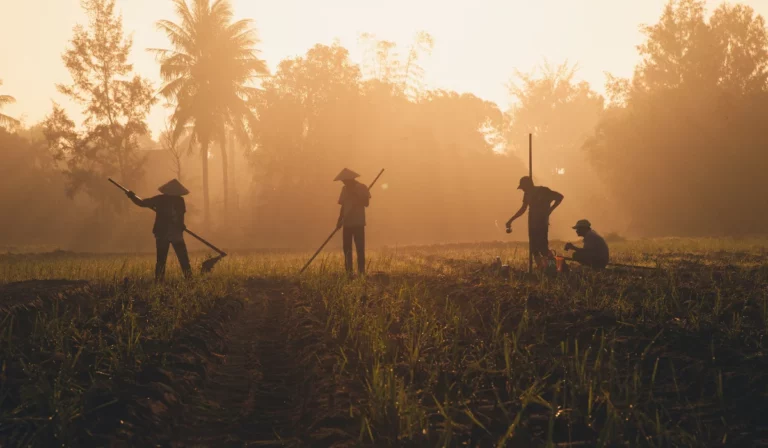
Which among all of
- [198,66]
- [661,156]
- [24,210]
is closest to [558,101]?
[661,156]

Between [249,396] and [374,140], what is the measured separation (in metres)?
36.1

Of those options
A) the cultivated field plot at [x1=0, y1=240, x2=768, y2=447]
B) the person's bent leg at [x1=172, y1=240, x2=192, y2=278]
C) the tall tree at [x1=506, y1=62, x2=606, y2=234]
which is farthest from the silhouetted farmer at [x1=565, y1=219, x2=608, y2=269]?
the tall tree at [x1=506, y1=62, x2=606, y2=234]

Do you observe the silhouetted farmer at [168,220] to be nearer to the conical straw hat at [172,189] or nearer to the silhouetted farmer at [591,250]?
the conical straw hat at [172,189]

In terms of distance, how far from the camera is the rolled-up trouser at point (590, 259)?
10.4 m

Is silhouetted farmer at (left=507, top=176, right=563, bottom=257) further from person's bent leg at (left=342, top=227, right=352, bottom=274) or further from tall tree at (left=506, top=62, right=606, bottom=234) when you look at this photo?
tall tree at (left=506, top=62, right=606, bottom=234)

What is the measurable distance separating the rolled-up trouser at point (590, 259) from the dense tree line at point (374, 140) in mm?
26509

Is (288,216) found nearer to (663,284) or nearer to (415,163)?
(415,163)

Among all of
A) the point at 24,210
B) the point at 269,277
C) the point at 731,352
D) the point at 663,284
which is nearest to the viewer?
the point at 731,352

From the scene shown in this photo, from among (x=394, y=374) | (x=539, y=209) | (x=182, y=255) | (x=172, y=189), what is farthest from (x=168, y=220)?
(x=394, y=374)

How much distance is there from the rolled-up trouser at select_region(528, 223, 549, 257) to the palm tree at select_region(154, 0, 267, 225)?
2628cm

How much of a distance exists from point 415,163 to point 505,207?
7441 millimetres

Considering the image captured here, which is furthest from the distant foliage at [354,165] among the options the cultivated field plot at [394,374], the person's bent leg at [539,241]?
the cultivated field plot at [394,374]

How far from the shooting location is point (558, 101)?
7194 centimetres

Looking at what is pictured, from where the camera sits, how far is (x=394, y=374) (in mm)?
4086
